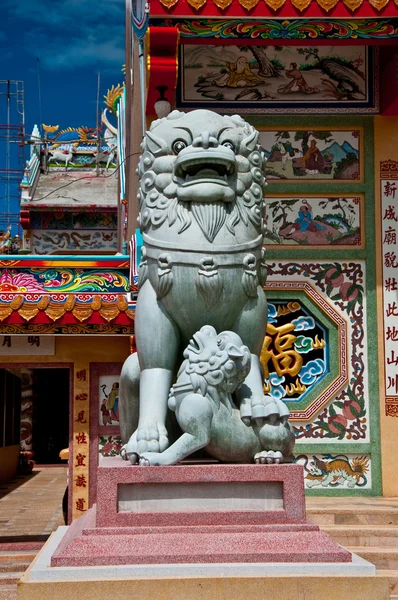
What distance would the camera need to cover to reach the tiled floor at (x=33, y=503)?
10.7 meters

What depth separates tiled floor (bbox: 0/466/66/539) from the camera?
35.0 feet

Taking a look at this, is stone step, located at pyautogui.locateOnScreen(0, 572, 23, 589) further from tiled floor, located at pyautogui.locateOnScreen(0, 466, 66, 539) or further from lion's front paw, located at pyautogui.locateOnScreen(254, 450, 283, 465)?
lion's front paw, located at pyautogui.locateOnScreen(254, 450, 283, 465)

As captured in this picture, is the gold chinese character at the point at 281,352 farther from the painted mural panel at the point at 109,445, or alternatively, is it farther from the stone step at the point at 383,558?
the painted mural panel at the point at 109,445

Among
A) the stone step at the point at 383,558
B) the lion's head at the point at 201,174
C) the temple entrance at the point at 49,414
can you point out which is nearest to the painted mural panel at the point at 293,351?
the stone step at the point at 383,558

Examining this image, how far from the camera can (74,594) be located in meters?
3.51

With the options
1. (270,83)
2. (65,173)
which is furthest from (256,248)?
(65,173)

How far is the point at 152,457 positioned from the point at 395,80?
513 cm

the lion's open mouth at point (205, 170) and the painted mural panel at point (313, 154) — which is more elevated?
the painted mural panel at point (313, 154)

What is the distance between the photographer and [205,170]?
450cm

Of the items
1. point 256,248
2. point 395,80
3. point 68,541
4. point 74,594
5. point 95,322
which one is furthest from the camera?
point 95,322

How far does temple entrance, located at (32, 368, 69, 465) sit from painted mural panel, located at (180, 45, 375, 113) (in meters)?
17.0

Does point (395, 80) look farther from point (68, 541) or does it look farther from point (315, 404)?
point (68, 541)

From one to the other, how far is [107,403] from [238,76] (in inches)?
149

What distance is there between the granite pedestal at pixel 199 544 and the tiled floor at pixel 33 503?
6.20 metres
